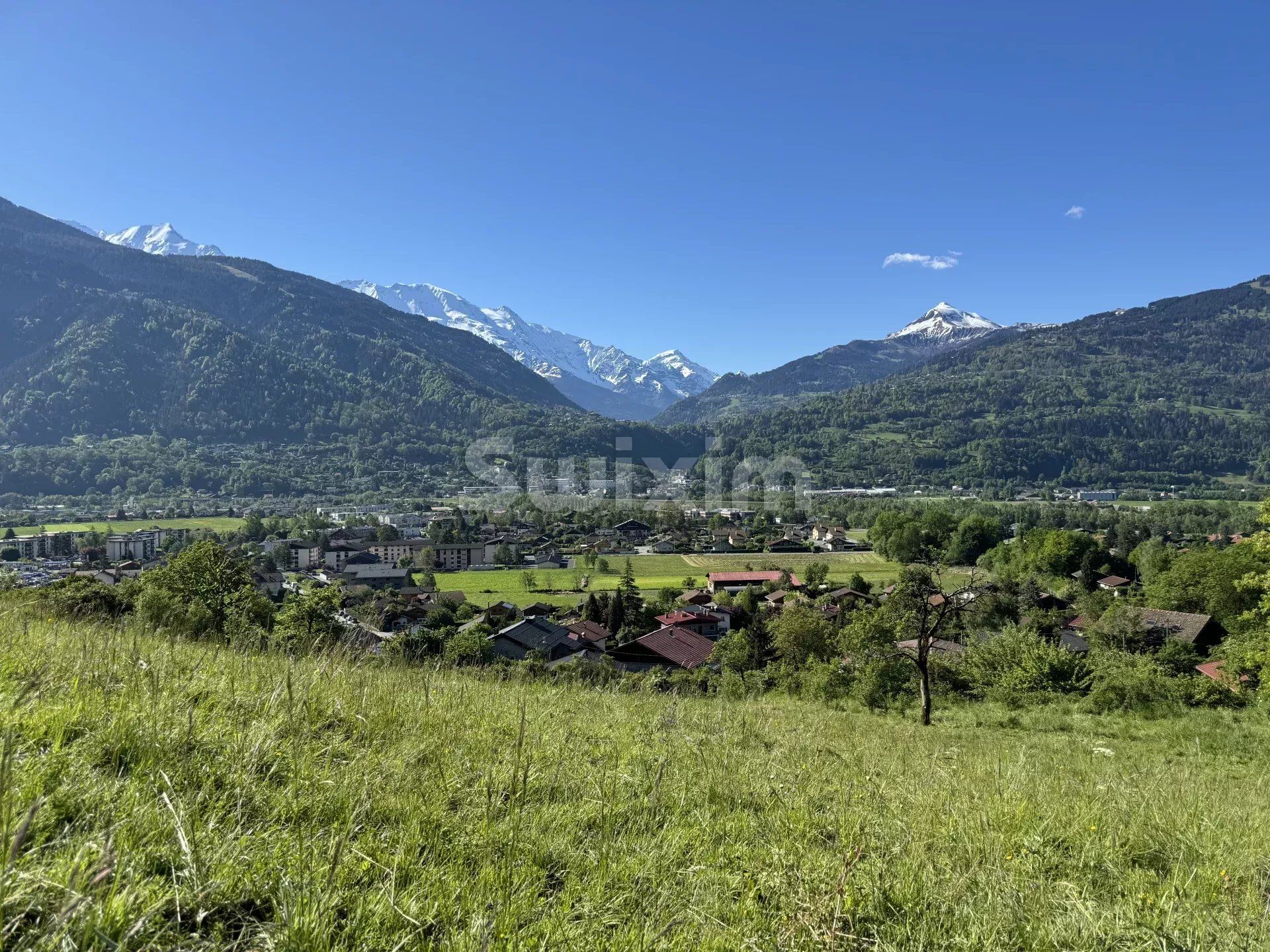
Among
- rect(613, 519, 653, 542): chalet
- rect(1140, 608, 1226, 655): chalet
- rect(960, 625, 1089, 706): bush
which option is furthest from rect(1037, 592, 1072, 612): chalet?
rect(613, 519, 653, 542): chalet

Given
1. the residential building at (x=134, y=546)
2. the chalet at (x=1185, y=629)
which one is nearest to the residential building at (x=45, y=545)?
the residential building at (x=134, y=546)

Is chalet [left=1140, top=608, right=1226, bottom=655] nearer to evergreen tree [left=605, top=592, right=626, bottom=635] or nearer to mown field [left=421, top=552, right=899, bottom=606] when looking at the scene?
mown field [left=421, top=552, right=899, bottom=606]

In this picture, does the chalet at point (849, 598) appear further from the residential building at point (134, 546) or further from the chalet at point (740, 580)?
the residential building at point (134, 546)

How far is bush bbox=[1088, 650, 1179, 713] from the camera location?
1250 centimetres

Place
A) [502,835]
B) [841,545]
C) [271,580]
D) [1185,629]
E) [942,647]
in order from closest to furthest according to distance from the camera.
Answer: [502,835]
[942,647]
[1185,629]
[271,580]
[841,545]

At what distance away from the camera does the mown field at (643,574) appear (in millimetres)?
52537

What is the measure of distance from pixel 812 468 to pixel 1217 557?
13930cm

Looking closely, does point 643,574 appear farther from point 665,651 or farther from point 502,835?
point 502,835

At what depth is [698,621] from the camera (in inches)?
1622

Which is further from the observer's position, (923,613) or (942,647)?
(942,647)

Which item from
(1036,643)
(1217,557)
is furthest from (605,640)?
(1217,557)

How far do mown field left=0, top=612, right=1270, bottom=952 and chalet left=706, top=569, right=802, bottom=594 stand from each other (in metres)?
47.9

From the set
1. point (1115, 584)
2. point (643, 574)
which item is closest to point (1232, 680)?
point (1115, 584)

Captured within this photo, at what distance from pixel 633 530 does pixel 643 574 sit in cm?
3054
